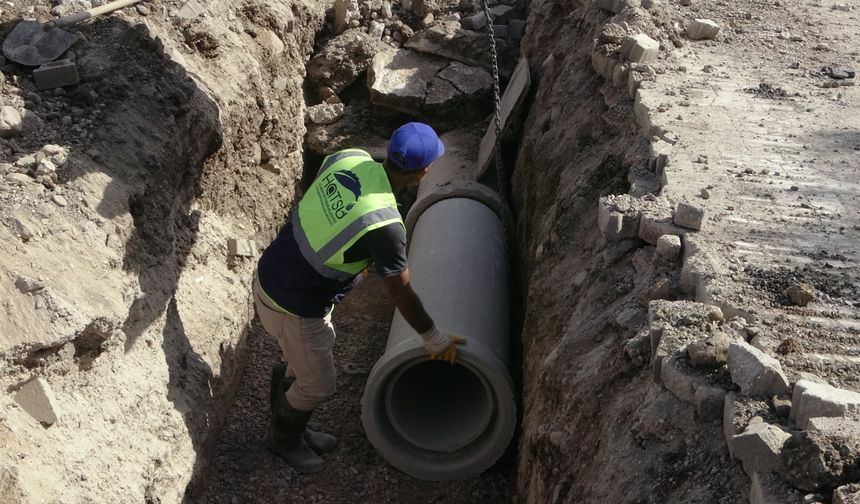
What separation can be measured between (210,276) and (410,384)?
1.47 meters

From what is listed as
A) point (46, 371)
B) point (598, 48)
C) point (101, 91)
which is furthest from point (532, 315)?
point (101, 91)

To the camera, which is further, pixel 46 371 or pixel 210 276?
pixel 210 276

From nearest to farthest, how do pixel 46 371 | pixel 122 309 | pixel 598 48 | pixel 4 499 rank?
pixel 4 499
pixel 46 371
pixel 122 309
pixel 598 48

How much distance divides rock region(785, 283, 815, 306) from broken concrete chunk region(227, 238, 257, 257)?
361 cm

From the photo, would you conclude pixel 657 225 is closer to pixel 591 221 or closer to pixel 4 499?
pixel 591 221

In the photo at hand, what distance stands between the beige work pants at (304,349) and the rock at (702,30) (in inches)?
134

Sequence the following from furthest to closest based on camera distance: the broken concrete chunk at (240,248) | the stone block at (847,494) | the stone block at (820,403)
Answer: the broken concrete chunk at (240,248) < the stone block at (820,403) < the stone block at (847,494)

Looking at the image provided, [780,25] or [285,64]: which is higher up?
[780,25]

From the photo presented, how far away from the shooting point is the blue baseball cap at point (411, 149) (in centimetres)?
407

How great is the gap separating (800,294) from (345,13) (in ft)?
19.4

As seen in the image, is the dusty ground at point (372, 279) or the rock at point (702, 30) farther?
the rock at point (702, 30)

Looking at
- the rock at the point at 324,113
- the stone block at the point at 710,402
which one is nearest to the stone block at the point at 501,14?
→ the rock at the point at 324,113

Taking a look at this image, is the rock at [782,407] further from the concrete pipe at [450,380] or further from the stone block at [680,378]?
the concrete pipe at [450,380]

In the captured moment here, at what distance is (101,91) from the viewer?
5.07 m
